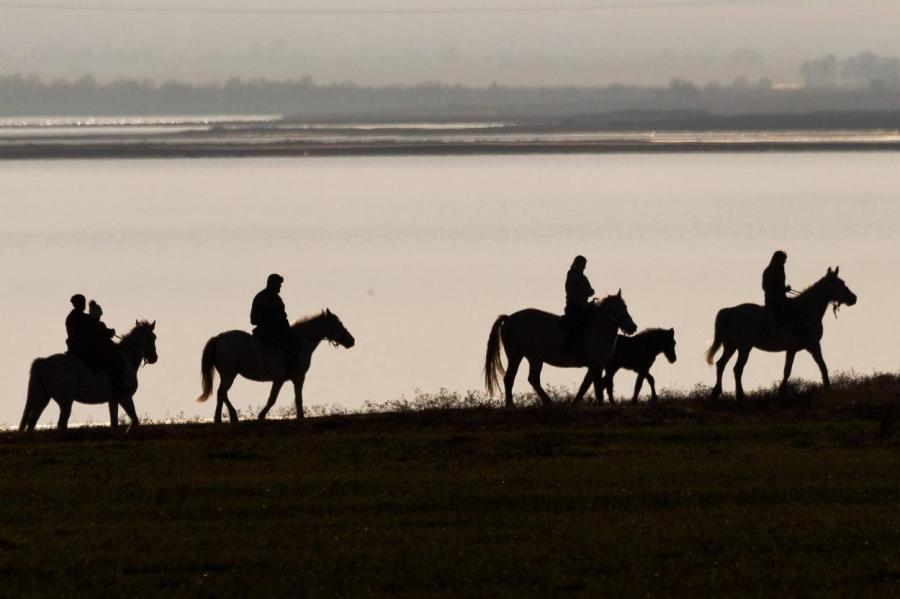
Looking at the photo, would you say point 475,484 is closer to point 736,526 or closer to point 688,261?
point 736,526

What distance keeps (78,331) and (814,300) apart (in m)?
9.91

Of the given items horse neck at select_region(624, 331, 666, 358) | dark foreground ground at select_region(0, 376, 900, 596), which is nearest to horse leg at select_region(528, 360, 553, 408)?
dark foreground ground at select_region(0, 376, 900, 596)

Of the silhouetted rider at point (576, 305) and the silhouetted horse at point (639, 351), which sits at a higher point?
the silhouetted rider at point (576, 305)

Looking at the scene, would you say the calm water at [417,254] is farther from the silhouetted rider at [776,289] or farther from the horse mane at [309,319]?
the silhouetted rider at [776,289]

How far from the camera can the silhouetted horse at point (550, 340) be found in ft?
72.7

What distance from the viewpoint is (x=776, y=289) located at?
23.0 metres

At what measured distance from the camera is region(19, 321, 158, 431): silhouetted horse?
19.6 meters

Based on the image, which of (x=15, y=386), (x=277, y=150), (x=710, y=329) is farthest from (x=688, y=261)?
(x=277, y=150)

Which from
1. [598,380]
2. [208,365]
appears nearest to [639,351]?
[598,380]

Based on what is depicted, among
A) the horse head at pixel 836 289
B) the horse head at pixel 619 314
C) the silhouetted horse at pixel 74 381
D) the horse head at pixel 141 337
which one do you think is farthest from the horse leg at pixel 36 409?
the horse head at pixel 836 289

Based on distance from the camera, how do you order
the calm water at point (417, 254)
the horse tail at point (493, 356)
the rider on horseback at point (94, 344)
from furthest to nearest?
1. the calm water at point (417, 254)
2. the horse tail at point (493, 356)
3. the rider on horseback at point (94, 344)

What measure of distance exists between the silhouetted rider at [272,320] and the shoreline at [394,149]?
10290cm

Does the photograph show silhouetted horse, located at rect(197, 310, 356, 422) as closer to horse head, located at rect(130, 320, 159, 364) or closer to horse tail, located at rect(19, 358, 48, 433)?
horse head, located at rect(130, 320, 159, 364)

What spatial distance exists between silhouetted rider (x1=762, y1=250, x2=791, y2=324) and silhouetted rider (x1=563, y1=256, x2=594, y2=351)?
102 inches
